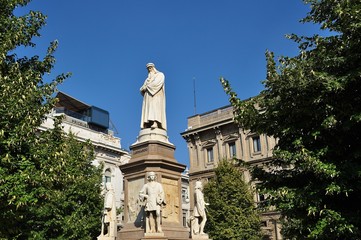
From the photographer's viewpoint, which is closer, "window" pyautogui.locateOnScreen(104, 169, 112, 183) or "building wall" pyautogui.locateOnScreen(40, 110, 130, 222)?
"building wall" pyautogui.locateOnScreen(40, 110, 130, 222)

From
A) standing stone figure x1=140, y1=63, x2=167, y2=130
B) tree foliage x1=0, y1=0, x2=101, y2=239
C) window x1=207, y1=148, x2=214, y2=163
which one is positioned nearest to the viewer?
tree foliage x1=0, y1=0, x2=101, y2=239

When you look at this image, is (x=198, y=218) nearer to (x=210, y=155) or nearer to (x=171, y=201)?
(x=171, y=201)

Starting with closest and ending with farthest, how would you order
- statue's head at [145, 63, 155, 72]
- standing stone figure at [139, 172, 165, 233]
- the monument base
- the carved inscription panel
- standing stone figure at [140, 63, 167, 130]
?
standing stone figure at [139, 172, 165, 233] < the carved inscription panel < the monument base < standing stone figure at [140, 63, 167, 130] < statue's head at [145, 63, 155, 72]

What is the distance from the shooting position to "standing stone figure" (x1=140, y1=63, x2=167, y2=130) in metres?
15.0

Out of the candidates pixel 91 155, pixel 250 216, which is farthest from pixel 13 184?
pixel 250 216

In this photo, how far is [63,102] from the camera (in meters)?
53.4

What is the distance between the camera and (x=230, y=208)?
1289 inches

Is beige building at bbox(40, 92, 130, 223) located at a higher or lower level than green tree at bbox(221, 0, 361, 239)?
higher

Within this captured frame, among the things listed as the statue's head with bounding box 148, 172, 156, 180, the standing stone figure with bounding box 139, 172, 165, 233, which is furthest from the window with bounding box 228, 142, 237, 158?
the standing stone figure with bounding box 139, 172, 165, 233

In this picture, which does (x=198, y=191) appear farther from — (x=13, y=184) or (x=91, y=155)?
(x=91, y=155)

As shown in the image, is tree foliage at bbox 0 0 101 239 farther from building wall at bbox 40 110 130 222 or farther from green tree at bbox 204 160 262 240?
building wall at bbox 40 110 130 222

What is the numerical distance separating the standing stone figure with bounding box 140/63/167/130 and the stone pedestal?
40 cm

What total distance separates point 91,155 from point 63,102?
2820 centimetres

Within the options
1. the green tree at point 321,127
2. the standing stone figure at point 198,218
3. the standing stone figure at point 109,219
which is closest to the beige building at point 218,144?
Answer: the standing stone figure at point 198,218
